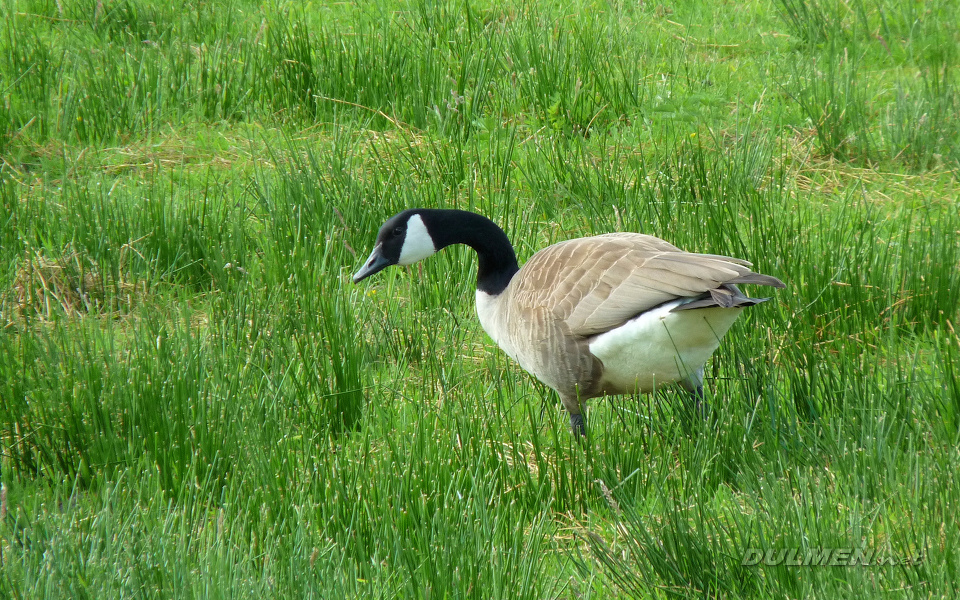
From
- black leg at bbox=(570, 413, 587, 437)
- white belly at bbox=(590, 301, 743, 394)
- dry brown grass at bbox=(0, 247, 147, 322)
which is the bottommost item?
black leg at bbox=(570, 413, 587, 437)

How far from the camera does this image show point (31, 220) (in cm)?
457

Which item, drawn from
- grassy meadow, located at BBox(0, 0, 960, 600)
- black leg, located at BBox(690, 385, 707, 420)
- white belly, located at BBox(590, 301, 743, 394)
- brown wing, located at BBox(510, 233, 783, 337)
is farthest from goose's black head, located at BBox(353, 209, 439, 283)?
black leg, located at BBox(690, 385, 707, 420)

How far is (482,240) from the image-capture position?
4.16 m

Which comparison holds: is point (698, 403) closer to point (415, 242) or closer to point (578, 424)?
point (578, 424)

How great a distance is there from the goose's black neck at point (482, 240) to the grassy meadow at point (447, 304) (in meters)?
0.34

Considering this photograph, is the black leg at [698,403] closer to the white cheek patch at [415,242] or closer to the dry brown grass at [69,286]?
the white cheek patch at [415,242]

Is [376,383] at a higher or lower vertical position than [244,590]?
lower

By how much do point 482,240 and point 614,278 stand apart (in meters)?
0.89

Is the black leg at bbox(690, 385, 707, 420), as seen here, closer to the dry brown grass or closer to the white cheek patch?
the white cheek patch

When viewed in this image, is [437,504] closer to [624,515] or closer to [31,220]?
[624,515]

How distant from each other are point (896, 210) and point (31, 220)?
14.6 feet

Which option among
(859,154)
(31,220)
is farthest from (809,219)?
(31,220)

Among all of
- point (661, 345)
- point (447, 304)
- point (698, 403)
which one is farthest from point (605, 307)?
point (447, 304)

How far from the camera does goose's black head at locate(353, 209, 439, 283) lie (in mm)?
3951
